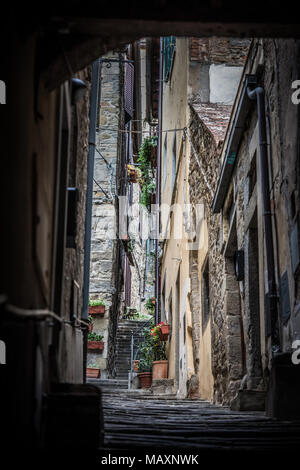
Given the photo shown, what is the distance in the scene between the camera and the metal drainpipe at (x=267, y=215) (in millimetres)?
6004

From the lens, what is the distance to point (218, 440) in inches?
157

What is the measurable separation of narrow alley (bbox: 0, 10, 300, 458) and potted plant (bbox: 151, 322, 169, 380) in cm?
83

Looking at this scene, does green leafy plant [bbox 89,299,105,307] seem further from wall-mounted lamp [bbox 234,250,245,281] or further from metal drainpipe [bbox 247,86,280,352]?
metal drainpipe [bbox 247,86,280,352]

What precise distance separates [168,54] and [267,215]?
1221cm

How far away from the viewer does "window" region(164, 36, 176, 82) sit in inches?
647

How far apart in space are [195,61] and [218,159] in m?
3.93

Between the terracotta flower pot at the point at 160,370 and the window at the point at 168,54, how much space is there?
7.28 m

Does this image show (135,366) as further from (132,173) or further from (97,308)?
(132,173)

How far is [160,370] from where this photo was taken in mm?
15016

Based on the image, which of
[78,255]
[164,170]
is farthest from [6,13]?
[164,170]

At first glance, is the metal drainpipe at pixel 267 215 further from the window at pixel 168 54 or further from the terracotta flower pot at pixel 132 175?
the terracotta flower pot at pixel 132 175

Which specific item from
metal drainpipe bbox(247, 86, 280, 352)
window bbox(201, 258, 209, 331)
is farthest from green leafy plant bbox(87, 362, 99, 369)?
metal drainpipe bbox(247, 86, 280, 352)

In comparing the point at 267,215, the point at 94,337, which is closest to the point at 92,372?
the point at 94,337

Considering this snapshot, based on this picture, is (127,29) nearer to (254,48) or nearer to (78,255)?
(78,255)
